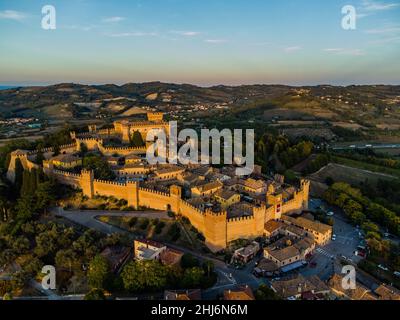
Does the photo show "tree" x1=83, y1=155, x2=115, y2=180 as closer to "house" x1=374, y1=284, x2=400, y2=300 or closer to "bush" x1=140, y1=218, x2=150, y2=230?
"bush" x1=140, y1=218, x2=150, y2=230

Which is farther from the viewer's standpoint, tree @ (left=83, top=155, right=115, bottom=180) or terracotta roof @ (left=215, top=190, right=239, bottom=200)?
tree @ (left=83, top=155, right=115, bottom=180)

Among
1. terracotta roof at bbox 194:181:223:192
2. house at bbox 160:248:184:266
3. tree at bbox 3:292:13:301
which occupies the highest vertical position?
terracotta roof at bbox 194:181:223:192

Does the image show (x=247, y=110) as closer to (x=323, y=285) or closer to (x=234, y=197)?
(x=234, y=197)

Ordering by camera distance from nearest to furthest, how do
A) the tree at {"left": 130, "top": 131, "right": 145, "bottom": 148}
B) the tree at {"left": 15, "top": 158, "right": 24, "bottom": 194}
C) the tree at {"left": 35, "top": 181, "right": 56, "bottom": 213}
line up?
1. the tree at {"left": 35, "top": 181, "right": 56, "bottom": 213}
2. the tree at {"left": 15, "top": 158, "right": 24, "bottom": 194}
3. the tree at {"left": 130, "top": 131, "right": 145, "bottom": 148}

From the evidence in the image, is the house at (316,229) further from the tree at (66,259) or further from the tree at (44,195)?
the tree at (44,195)

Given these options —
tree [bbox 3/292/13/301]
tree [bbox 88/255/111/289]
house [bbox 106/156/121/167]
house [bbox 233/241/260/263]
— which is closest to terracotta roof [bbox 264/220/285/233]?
house [bbox 233/241/260/263]

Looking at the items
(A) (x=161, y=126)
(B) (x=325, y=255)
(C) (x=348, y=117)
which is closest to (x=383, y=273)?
(B) (x=325, y=255)

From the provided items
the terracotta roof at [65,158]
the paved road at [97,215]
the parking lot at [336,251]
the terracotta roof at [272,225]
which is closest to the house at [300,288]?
the parking lot at [336,251]

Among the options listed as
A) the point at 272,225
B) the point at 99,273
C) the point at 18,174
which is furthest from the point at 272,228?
the point at 18,174
